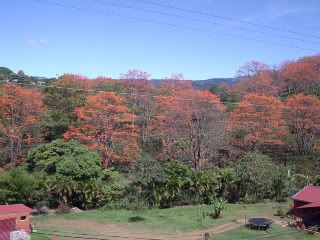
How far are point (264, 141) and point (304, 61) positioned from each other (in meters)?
28.3

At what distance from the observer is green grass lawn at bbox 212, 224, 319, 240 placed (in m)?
20.7

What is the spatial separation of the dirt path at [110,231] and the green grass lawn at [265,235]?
85 centimetres

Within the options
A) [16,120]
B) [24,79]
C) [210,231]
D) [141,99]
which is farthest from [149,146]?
[24,79]

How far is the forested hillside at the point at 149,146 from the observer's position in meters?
28.2

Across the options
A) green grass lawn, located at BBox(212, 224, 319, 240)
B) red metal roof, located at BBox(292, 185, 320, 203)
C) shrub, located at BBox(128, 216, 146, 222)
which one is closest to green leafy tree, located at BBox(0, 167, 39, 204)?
shrub, located at BBox(128, 216, 146, 222)

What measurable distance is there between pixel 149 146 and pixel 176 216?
15987 millimetres

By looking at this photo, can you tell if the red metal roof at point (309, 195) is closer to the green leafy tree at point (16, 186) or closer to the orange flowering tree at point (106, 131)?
the orange flowering tree at point (106, 131)

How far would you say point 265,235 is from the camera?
832 inches

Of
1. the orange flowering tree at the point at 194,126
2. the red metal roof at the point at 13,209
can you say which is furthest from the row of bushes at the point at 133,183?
the orange flowering tree at the point at 194,126

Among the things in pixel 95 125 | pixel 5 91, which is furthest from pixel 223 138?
pixel 5 91

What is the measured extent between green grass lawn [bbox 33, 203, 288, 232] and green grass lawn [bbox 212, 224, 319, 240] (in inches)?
76.0

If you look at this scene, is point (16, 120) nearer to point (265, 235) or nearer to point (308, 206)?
point (265, 235)

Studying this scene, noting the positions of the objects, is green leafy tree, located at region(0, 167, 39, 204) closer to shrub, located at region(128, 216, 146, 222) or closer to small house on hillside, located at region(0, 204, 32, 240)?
small house on hillside, located at region(0, 204, 32, 240)

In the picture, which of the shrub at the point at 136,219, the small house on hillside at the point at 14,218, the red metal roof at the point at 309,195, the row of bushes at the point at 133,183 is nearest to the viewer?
the small house on hillside at the point at 14,218
